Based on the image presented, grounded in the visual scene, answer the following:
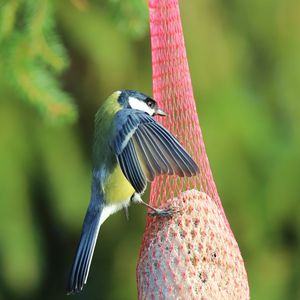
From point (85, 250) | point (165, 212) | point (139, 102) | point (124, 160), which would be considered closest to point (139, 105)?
point (139, 102)

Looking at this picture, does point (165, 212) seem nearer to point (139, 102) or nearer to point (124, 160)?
point (124, 160)

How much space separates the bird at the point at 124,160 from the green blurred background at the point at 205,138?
0.92m

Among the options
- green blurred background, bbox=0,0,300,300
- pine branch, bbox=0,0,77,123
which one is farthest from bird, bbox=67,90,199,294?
green blurred background, bbox=0,0,300,300

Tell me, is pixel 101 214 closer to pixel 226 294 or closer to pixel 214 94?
pixel 226 294

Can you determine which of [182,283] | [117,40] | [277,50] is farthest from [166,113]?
[277,50]

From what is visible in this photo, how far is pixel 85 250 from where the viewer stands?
9.27ft

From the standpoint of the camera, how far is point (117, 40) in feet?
13.6

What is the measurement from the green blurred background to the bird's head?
88 centimetres

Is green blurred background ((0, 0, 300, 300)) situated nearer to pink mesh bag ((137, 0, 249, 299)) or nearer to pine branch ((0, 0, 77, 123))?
pine branch ((0, 0, 77, 123))

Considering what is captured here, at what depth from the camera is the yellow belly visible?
3.02 meters

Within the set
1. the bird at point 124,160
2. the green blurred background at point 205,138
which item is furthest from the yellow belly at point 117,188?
the green blurred background at point 205,138

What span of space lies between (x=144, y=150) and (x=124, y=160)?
83 millimetres

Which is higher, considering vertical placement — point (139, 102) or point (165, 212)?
point (139, 102)

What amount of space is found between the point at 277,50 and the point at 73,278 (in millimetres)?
2055
